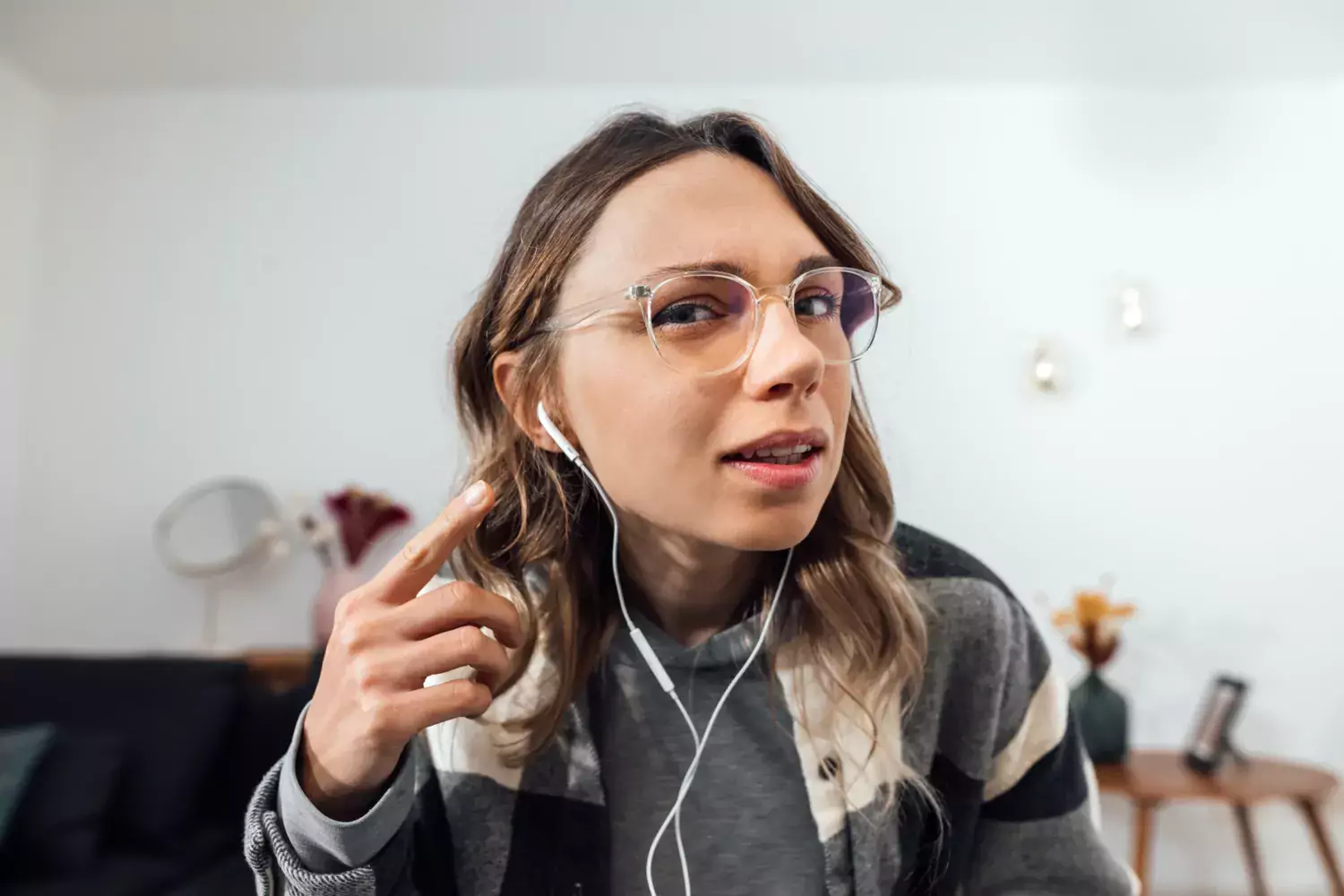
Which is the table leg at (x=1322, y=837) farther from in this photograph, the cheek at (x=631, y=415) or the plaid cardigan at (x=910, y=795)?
the cheek at (x=631, y=415)

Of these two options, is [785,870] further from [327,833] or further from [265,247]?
[265,247]

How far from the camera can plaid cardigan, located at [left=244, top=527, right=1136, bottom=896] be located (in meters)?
0.54

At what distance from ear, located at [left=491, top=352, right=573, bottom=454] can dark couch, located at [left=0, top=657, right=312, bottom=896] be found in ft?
2.50

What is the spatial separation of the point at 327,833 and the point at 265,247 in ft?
4.70

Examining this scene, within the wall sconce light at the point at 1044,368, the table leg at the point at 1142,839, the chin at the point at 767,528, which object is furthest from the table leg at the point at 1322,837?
the chin at the point at 767,528

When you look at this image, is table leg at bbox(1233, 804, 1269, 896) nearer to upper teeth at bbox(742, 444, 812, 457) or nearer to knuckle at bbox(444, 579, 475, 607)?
upper teeth at bbox(742, 444, 812, 457)

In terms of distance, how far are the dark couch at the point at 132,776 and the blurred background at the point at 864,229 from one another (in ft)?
0.68

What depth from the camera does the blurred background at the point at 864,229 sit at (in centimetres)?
92

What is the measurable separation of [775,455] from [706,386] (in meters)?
0.06

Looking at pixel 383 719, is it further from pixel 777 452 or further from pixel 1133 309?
pixel 1133 309

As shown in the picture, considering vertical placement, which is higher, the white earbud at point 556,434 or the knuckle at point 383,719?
the white earbud at point 556,434

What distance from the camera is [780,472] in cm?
45

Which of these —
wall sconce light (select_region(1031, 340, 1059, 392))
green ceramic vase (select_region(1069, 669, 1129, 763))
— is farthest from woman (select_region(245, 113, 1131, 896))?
green ceramic vase (select_region(1069, 669, 1129, 763))

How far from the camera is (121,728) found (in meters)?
1.39
